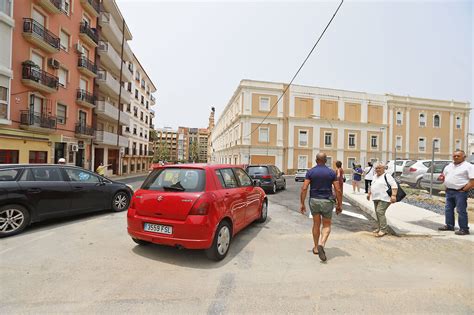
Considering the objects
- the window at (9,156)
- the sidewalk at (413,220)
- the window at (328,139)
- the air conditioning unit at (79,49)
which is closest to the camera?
the sidewalk at (413,220)

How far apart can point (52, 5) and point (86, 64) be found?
470cm

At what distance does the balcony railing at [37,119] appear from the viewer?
45.9 feet

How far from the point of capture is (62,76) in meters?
17.4

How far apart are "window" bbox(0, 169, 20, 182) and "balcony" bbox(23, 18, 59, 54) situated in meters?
13.4

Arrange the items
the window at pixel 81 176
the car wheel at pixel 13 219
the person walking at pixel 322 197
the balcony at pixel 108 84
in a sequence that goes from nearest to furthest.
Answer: the person walking at pixel 322 197, the car wheel at pixel 13 219, the window at pixel 81 176, the balcony at pixel 108 84

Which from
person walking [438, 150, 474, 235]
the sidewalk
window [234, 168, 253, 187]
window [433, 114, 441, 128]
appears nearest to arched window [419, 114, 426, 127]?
window [433, 114, 441, 128]

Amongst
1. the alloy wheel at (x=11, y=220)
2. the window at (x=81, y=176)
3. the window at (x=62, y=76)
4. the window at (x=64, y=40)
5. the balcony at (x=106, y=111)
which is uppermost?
the window at (x=64, y=40)

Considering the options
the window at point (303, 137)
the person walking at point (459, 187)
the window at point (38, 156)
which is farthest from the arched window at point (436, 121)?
the window at point (38, 156)

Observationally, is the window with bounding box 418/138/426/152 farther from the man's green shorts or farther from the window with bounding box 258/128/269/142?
the man's green shorts

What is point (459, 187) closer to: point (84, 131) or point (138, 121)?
point (84, 131)

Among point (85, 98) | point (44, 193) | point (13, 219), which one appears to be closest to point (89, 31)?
point (85, 98)

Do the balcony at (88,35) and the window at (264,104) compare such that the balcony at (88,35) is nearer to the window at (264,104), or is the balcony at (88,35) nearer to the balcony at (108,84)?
the balcony at (108,84)

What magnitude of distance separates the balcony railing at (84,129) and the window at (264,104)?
21.8 meters

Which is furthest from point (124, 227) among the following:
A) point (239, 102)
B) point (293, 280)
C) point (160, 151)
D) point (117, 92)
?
point (160, 151)
